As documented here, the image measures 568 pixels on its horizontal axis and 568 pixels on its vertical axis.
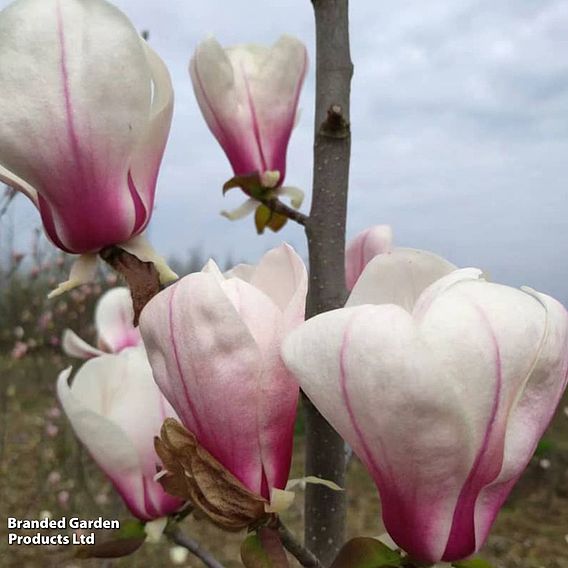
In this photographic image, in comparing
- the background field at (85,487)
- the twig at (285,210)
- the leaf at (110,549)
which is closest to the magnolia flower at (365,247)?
the twig at (285,210)

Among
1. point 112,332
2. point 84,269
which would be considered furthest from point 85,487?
point 84,269

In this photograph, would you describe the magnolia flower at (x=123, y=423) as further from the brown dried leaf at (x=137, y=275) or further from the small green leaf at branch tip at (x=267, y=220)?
the small green leaf at branch tip at (x=267, y=220)

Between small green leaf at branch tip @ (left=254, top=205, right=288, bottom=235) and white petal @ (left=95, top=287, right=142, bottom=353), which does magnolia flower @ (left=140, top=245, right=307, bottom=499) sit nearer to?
small green leaf at branch tip @ (left=254, top=205, right=288, bottom=235)

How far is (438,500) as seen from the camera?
431 mm

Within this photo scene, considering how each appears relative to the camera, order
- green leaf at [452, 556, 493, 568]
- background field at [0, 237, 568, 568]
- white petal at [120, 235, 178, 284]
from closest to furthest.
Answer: green leaf at [452, 556, 493, 568]
white petal at [120, 235, 178, 284]
background field at [0, 237, 568, 568]

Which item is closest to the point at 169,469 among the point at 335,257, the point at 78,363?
the point at 335,257

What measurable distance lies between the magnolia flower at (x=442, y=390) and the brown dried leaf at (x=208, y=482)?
0.27ft

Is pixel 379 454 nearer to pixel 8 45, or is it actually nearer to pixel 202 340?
pixel 202 340

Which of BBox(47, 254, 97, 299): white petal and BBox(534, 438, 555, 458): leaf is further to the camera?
BBox(534, 438, 555, 458): leaf

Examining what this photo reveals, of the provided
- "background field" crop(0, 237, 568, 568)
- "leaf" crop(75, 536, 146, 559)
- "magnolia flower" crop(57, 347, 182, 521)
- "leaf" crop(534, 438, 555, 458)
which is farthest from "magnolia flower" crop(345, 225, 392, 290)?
"leaf" crop(534, 438, 555, 458)

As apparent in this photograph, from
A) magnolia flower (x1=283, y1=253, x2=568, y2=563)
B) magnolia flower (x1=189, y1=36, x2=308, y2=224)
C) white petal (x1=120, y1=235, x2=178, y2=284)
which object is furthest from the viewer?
magnolia flower (x1=189, y1=36, x2=308, y2=224)

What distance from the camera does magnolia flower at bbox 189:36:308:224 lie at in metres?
0.86

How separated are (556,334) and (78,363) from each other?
344 cm

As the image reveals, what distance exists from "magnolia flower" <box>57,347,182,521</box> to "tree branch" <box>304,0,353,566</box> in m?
0.15
